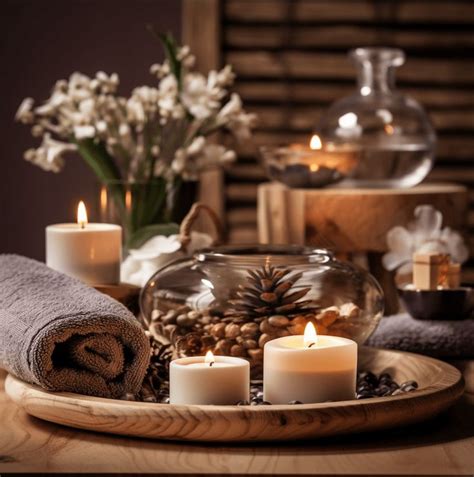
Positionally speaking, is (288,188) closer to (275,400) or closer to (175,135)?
(175,135)

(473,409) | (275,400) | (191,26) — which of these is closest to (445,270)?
(473,409)

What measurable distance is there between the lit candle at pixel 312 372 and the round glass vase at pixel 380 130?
1.07 meters

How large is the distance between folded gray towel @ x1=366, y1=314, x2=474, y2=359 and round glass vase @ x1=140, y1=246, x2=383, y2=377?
0.41 ft

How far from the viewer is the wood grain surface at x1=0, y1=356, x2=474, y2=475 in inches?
30.5

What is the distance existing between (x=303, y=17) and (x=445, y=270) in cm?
167

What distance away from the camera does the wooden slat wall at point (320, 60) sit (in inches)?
111

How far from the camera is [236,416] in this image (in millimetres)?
813

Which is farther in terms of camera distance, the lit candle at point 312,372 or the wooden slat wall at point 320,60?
the wooden slat wall at point 320,60

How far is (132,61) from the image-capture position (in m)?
2.78

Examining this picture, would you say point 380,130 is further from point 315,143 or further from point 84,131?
point 84,131

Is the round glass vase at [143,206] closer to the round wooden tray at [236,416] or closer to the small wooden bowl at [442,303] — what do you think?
the small wooden bowl at [442,303]

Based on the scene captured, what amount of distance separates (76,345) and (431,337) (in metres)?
0.52

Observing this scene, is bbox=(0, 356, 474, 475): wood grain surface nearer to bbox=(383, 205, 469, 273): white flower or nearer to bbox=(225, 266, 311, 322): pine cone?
bbox=(225, 266, 311, 322): pine cone

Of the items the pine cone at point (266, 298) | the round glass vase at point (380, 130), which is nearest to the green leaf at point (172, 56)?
the round glass vase at point (380, 130)
